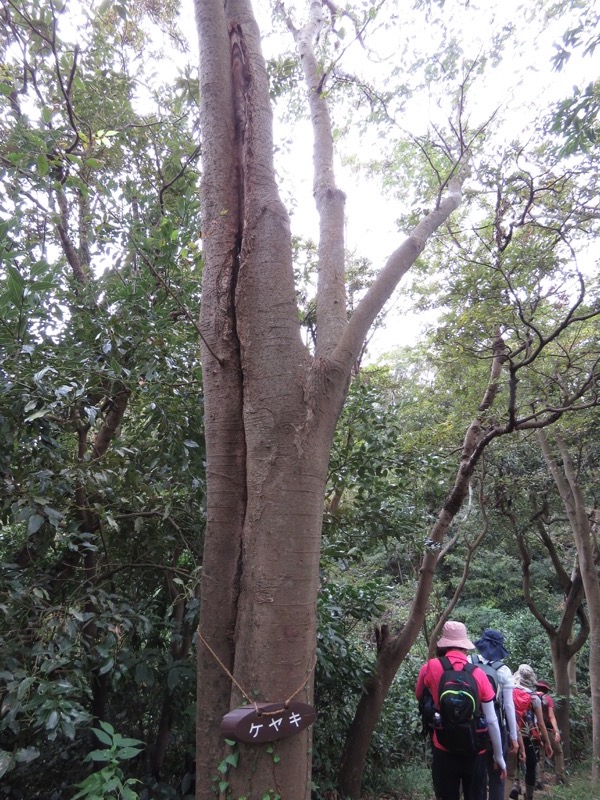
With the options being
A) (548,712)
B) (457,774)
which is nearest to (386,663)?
(457,774)

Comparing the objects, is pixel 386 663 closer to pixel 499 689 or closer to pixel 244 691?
pixel 499 689

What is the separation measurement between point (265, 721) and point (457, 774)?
262 cm

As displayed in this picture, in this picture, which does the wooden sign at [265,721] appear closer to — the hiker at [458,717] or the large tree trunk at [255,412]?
the large tree trunk at [255,412]

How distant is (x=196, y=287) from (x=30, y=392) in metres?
1.32

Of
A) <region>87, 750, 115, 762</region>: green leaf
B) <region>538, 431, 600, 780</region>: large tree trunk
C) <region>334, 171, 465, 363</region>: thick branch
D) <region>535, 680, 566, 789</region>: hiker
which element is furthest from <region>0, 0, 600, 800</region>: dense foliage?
<region>538, 431, 600, 780</region>: large tree trunk

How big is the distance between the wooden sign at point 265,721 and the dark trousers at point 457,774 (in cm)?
236

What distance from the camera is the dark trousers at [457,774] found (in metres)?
3.33

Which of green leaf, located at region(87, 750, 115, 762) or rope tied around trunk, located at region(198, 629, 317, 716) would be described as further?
rope tied around trunk, located at region(198, 629, 317, 716)

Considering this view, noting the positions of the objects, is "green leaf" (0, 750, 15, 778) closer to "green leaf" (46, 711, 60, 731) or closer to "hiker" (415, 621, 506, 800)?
"green leaf" (46, 711, 60, 731)

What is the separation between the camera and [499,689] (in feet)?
13.0

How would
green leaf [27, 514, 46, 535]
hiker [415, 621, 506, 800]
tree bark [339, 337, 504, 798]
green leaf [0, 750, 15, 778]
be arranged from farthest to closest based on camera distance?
1. tree bark [339, 337, 504, 798]
2. hiker [415, 621, 506, 800]
3. green leaf [27, 514, 46, 535]
4. green leaf [0, 750, 15, 778]

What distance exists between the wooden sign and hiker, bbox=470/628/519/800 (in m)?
2.79

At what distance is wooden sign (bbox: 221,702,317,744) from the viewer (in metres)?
1.50

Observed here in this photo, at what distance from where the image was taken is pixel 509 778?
4809 millimetres
